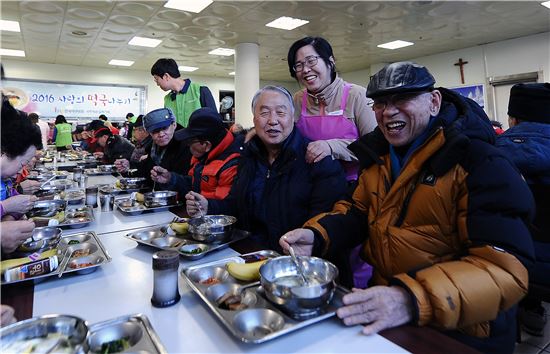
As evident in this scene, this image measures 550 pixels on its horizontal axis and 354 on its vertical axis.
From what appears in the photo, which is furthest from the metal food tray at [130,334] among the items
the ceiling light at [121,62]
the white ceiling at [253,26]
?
the ceiling light at [121,62]

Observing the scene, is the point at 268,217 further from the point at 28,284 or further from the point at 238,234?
the point at 28,284

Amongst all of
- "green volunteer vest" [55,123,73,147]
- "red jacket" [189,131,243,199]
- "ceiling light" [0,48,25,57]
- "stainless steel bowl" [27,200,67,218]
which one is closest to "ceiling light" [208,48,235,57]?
"green volunteer vest" [55,123,73,147]

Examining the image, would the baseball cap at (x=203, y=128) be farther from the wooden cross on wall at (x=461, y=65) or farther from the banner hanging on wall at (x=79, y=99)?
the banner hanging on wall at (x=79, y=99)

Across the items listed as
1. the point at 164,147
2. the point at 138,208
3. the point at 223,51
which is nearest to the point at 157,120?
the point at 164,147

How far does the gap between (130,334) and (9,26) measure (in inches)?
318

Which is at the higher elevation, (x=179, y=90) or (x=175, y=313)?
(x=179, y=90)

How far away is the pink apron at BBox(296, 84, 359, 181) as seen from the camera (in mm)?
1910

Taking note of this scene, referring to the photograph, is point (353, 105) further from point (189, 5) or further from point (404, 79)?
point (189, 5)

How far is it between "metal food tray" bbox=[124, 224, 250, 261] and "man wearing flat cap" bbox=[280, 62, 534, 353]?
0.38 m

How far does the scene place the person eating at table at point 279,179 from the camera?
5.21 feet

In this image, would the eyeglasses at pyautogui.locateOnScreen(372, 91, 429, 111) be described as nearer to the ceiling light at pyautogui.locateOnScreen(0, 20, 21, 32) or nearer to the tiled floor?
the tiled floor

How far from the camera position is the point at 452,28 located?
7102 millimetres

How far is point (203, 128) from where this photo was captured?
7.33 feet

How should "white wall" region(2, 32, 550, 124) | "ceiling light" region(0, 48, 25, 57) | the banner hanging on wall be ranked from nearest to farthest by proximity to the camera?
"white wall" region(2, 32, 550, 124) → "ceiling light" region(0, 48, 25, 57) → the banner hanging on wall
